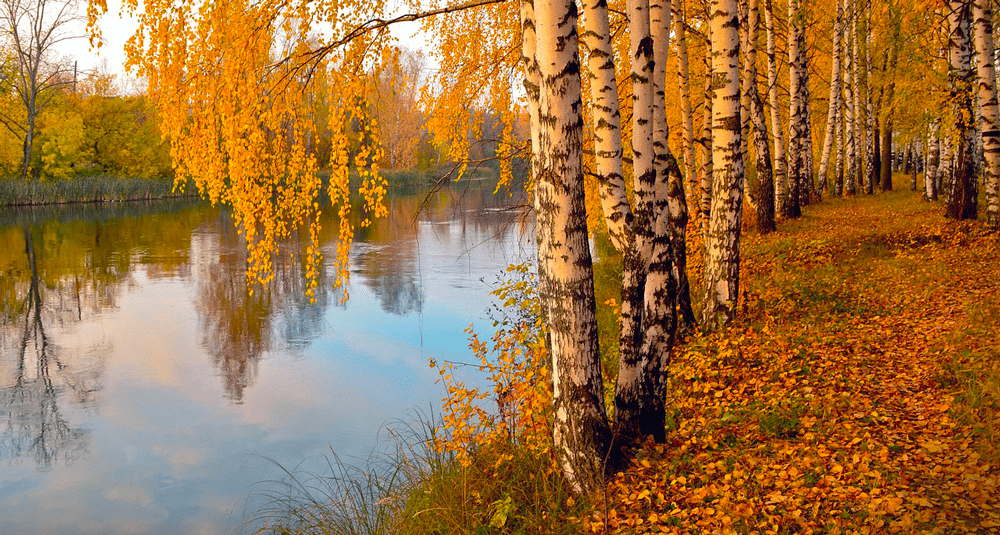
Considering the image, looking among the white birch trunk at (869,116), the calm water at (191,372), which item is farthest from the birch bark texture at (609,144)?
the white birch trunk at (869,116)

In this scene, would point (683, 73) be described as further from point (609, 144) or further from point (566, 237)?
point (566, 237)

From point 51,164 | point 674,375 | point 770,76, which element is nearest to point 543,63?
point 674,375

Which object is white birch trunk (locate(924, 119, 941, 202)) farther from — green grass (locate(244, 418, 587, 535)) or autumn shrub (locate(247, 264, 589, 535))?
green grass (locate(244, 418, 587, 535))

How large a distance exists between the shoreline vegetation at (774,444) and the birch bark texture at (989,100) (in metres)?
2.57

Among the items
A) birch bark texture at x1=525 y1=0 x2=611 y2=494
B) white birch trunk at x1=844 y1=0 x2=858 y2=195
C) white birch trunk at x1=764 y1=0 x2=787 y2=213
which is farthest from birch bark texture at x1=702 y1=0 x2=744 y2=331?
white birch trunk at x1=844 y1=0 x2=858 y2=195

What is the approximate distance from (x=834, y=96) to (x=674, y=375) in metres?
12.2

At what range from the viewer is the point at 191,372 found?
10.3m

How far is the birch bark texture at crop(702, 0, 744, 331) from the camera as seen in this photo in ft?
21.8

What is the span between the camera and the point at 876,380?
560 cm

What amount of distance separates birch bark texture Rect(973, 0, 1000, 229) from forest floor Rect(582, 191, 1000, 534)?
1.52m

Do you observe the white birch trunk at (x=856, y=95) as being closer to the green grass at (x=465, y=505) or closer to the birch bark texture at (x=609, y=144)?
the birch bark texture at (x=609, y=144)

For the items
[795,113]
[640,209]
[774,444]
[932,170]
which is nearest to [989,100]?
[795,113]

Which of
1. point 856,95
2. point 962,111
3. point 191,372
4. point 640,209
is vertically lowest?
point 191,372

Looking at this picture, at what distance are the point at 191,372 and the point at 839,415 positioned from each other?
909 centimetres
